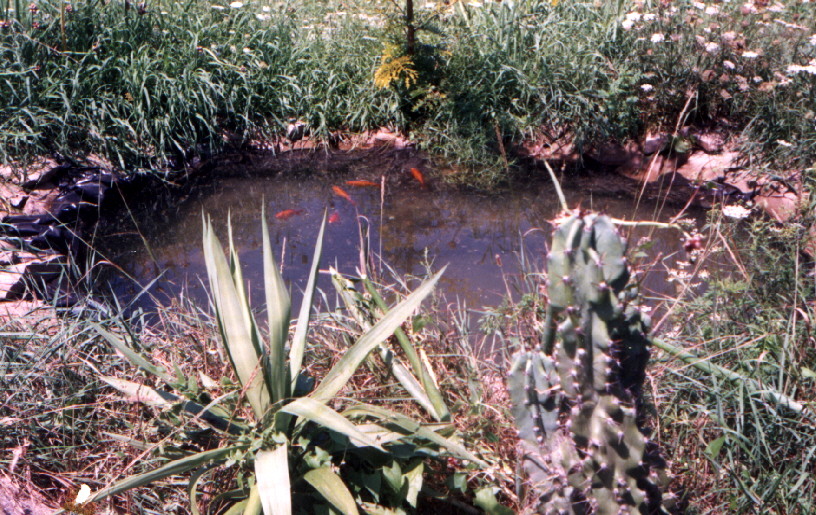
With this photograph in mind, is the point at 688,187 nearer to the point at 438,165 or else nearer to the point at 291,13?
the point at 438,165

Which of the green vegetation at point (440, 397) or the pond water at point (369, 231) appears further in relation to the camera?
the pond water at point (369, 231)

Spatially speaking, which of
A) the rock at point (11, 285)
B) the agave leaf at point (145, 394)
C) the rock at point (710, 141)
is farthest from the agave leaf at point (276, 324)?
the rock at point (710, 141)

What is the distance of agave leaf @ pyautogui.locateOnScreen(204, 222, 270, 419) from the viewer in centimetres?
218

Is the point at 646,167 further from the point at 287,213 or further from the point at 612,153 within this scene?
the point at 287,213

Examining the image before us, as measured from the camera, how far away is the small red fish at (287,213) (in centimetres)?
559

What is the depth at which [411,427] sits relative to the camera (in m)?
2.12

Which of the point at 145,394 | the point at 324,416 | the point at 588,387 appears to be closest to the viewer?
the point at 588,387

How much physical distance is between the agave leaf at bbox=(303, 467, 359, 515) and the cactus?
49 cm

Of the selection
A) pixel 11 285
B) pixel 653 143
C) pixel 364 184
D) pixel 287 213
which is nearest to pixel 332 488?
pixel 11 285

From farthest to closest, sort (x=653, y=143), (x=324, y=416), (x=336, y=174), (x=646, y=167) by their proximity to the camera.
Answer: (x=336, y=174), (x=653, y=143), (x=646, y=167), (x=324, y=416)

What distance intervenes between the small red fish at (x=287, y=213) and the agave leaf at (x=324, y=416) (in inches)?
143

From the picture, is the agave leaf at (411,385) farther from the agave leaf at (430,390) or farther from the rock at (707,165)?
the rock at (707,165)

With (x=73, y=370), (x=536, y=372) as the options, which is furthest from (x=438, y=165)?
(x=536, y=372)

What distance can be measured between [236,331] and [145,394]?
0.43 meters
